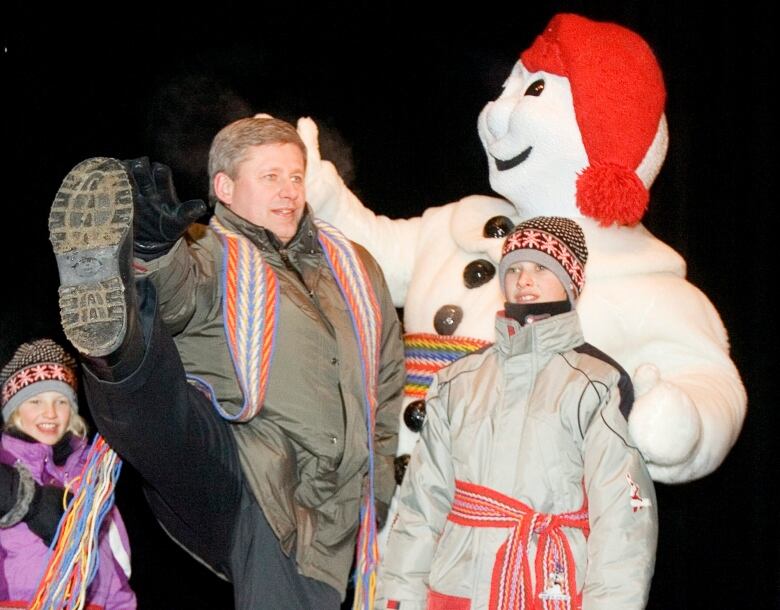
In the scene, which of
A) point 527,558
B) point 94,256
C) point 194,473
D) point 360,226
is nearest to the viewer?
point 94,256

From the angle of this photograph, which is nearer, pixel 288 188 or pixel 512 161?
pixel 288 188

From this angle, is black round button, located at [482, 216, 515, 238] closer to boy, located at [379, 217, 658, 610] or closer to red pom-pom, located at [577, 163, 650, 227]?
red pom-pom, located at [577, 163, 650, 227]

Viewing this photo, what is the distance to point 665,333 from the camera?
2234 millimetres

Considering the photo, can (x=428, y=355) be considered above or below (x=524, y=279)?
below

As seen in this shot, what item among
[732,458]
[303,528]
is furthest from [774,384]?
[303,528]

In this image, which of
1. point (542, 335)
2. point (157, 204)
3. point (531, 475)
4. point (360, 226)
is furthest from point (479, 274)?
point (157, 204)

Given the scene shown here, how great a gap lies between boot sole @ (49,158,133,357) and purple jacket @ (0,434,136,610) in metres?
0.92

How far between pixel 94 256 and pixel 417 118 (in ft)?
4.54

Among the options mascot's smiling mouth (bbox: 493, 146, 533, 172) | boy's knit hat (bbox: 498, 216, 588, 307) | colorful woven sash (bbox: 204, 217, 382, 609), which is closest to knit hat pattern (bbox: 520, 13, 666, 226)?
mascot's smiling mouth (bbox: 493, 146, 533, 172)

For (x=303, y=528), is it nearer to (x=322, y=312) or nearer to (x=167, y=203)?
(x=322, y=312)

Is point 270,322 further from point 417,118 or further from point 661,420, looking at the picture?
point 417,118

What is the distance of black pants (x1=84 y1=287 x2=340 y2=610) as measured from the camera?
1.85 meters

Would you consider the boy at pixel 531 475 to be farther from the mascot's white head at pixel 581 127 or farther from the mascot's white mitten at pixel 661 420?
the mascot's white head at pixel 581 127

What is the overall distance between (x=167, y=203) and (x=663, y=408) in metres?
0.83
